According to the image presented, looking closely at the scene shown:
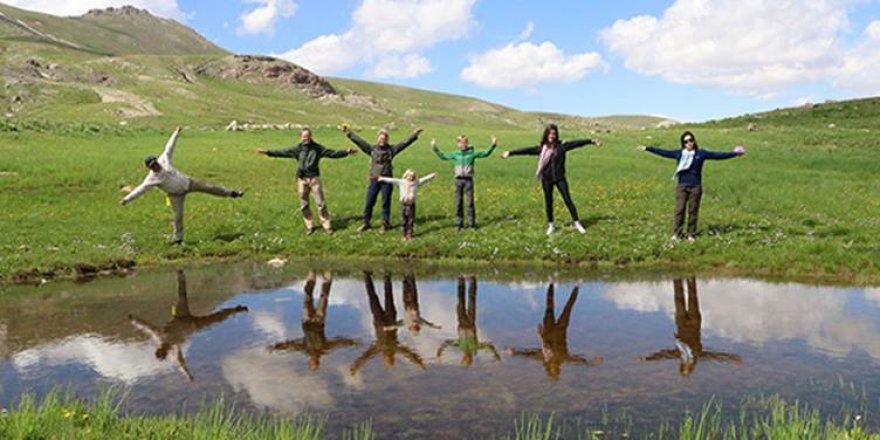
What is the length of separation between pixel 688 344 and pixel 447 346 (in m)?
4.11

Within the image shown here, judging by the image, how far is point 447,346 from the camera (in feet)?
40.7

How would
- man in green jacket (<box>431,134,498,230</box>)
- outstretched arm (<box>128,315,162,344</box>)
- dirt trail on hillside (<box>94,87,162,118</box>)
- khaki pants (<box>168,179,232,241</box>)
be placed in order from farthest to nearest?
dirt trail on hillside (<box>94,87,162,118</box>)
man in green jacket (<box>431,134,498,230</box>)
khaki pants (<box>168,179,232,241</box>)
outstretched arm (<box>128,315,162,344</box>)

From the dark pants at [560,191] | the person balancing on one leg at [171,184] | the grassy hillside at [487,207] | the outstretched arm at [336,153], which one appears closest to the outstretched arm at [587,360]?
the grassy hillside at [487,207]

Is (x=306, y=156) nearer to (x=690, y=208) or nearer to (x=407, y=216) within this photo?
(x=407, y=216)

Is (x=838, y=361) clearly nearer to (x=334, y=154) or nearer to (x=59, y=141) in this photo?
(x=334, y=154)

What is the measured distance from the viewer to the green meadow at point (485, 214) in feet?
66.1

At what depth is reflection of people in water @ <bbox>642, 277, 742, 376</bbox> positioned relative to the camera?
37.1 feet

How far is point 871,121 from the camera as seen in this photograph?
6575 cm

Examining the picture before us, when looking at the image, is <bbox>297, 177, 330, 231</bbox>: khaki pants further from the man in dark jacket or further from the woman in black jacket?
the woman in black jacket

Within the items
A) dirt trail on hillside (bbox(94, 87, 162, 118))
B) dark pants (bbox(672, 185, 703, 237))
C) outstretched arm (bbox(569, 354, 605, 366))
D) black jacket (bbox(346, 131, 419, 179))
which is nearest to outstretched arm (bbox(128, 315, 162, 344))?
outstretched arm (bbox(569, 354, 605, 366))

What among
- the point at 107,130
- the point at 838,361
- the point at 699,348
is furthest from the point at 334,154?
the point at 107,130

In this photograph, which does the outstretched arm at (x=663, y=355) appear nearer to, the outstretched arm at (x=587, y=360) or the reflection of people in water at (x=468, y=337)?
the outstretched arm at (x=587, y=360)

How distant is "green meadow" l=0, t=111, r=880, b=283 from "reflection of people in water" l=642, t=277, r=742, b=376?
4.42 meters

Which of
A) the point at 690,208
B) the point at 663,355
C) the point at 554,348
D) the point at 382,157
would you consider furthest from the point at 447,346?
the point at 382,157
